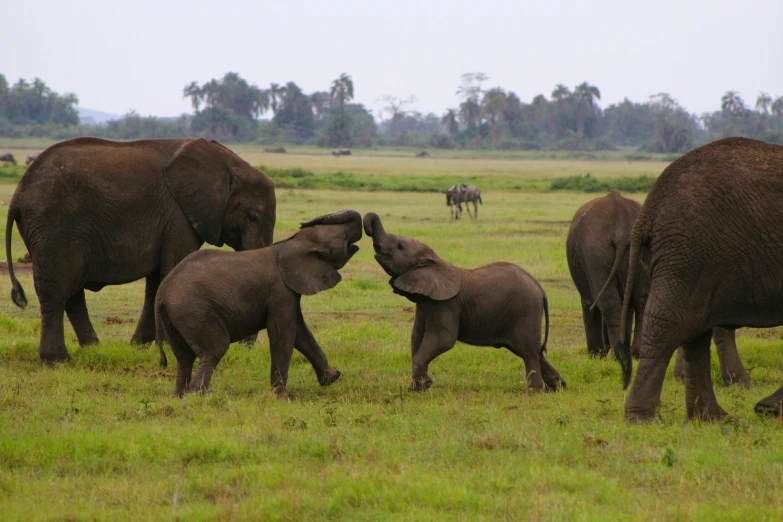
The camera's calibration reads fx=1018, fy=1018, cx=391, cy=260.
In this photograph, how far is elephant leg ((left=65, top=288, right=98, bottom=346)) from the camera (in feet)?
33.3

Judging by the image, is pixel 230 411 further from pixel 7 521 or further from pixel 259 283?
pixel 7 521

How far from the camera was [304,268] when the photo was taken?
8469 millimetres

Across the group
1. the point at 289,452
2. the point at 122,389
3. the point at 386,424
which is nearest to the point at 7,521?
the point at 289,452

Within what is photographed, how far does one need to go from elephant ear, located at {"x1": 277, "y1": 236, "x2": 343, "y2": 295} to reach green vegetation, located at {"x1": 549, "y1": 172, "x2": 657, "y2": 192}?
34717mm

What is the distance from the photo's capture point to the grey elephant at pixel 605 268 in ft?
32.3

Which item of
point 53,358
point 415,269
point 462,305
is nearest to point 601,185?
point 462,305

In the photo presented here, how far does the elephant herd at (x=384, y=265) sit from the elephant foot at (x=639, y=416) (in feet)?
0.05

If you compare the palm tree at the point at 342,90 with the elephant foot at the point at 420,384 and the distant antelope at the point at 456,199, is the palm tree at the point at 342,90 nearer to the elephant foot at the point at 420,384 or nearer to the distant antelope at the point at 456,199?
the distant antelope at the point at 456,199

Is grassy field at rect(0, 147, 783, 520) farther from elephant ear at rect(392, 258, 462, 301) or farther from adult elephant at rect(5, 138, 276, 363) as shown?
elephant ear at rect(392, 258, 462, 301)

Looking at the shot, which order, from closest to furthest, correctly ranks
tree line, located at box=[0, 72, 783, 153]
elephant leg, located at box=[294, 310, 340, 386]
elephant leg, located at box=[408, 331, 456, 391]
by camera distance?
elephant leg, located at box=[408, 331, 456, 391]
elephant leg, located at box=[294, 310, 340, 386]
tree line, located at box=[0, 72, 783, 153]

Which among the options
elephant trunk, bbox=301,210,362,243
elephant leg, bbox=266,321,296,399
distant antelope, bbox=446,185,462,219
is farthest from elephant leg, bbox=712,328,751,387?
distant antelope, bbox=446,185,462,219

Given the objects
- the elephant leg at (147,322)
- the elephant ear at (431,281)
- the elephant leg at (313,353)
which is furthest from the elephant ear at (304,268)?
the elephant leg at (147,322)

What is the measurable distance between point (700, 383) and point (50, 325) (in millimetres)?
5809

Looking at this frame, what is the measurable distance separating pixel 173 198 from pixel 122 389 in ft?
7.47
